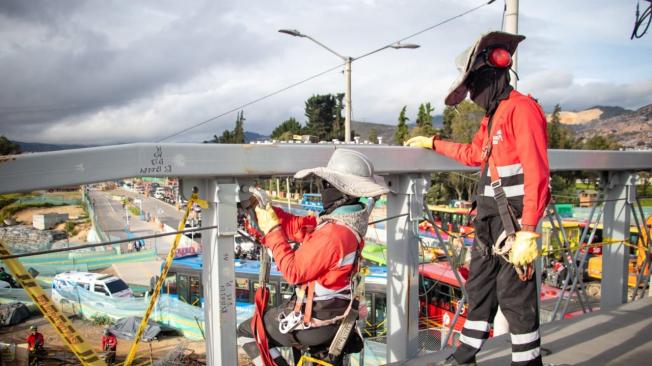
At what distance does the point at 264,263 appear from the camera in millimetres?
2562

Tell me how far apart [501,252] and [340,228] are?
3.83ft

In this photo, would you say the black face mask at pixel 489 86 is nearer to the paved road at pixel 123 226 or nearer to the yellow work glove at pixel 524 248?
the yellow work glove at pixel 524 248

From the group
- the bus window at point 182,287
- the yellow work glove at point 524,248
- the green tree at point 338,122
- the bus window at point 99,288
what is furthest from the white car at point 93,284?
the green tree at point 338,122

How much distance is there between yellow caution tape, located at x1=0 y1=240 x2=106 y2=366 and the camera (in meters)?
1.85

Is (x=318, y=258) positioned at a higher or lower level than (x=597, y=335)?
higher

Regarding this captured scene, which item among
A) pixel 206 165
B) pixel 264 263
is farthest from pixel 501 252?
pixel 206 165

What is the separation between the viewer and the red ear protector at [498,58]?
288 cm

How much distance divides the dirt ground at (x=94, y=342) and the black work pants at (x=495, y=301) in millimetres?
13323

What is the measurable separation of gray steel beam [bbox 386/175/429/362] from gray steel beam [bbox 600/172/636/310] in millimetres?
3315

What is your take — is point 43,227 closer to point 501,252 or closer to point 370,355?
point 370,355

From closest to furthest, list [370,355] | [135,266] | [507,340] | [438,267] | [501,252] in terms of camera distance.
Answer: [501,252] < [507,340] < [370,355] < [438,267] < [135,266]

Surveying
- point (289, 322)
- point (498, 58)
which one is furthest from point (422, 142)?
point (289, 322)

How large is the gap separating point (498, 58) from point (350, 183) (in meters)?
1.38

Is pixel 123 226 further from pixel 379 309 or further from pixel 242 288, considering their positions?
pixel 379 309
